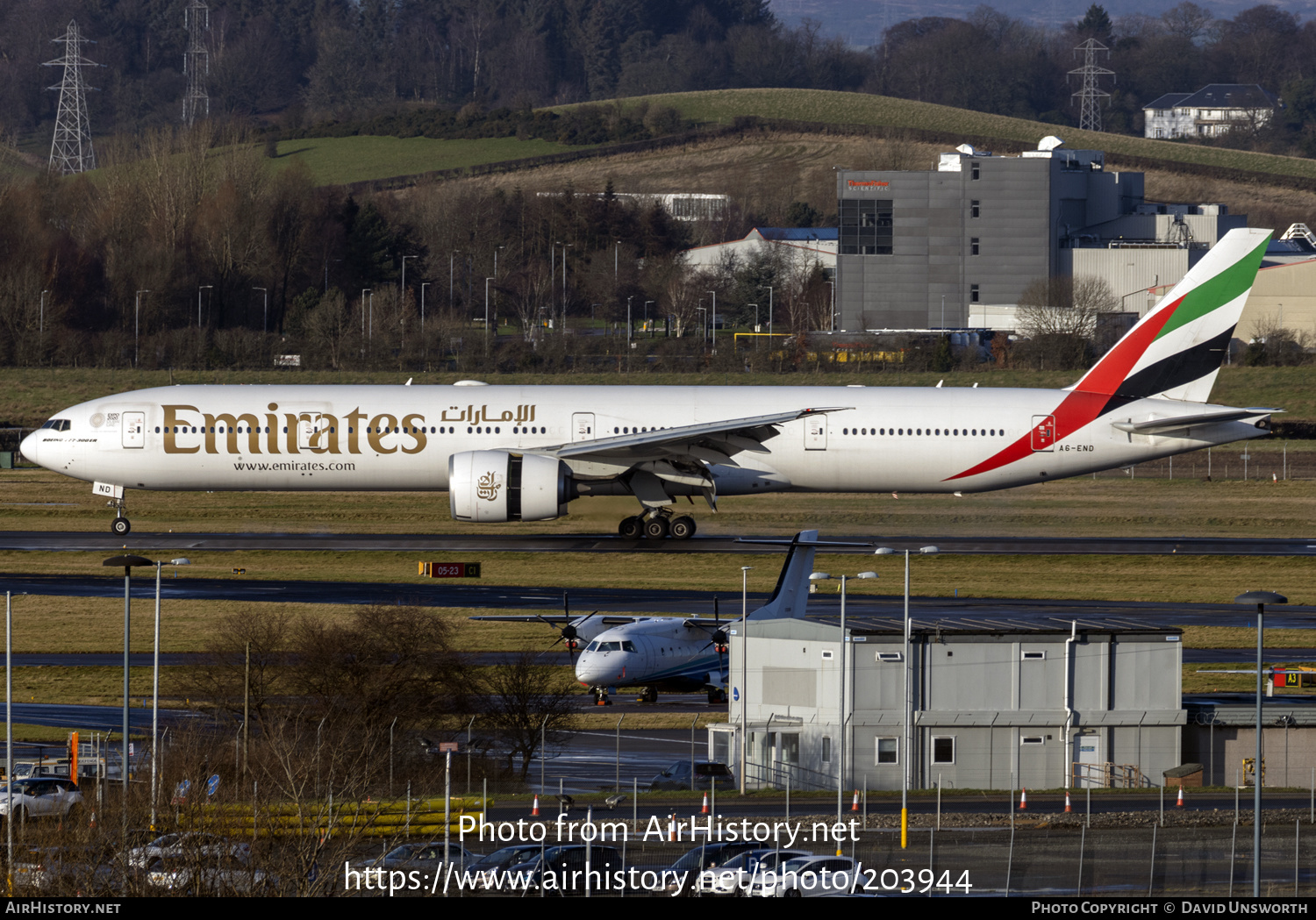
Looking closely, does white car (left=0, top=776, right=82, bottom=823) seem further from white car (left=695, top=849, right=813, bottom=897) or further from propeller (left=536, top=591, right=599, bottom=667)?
propeller (left=536, top=591, right=599, bottom=667)

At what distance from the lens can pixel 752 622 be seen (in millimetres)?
36188

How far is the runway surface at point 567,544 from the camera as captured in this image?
52969 millimetres

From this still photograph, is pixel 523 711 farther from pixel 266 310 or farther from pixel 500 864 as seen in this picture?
pixel 266 310

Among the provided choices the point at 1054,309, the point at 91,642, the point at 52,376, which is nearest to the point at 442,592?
the point at 91,642

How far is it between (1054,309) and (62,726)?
110 metres

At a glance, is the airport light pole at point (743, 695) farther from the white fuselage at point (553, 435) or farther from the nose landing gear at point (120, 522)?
the nose landing gear at point (120, 522)

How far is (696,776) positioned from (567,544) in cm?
2286

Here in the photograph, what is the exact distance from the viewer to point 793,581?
41.6 metres

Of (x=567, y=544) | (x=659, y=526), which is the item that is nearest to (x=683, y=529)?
(x=659, y=526)

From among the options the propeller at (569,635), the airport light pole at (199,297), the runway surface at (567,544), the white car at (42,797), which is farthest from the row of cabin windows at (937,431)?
the airport light pole at (199,297)

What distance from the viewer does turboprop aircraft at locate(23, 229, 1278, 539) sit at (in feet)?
173

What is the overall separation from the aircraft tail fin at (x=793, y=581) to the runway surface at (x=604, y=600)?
2.27 meters

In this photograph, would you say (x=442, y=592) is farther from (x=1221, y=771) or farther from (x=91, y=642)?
(x=1221, y=771)

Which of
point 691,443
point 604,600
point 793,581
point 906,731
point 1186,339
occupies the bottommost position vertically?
point 906,731
